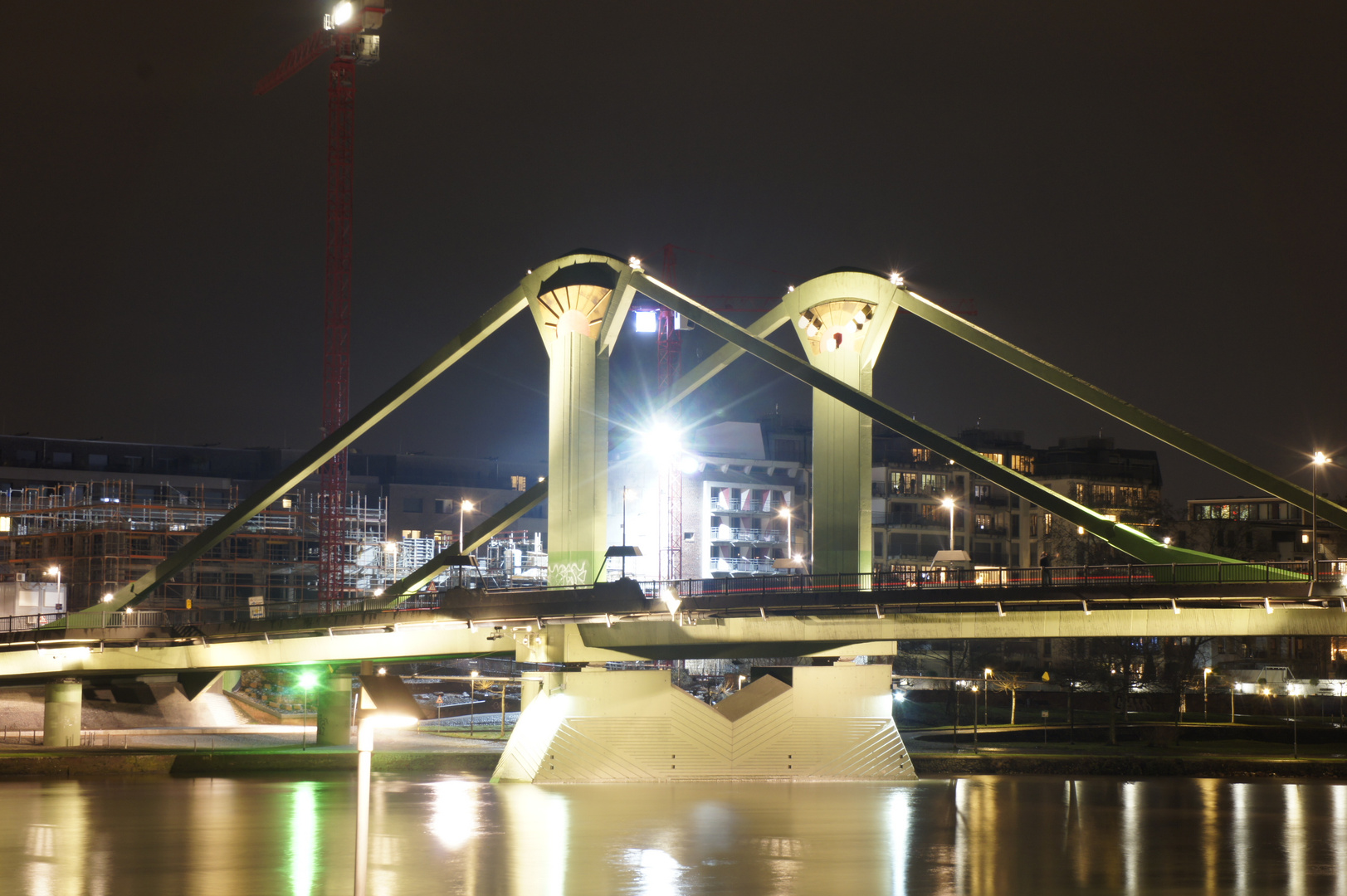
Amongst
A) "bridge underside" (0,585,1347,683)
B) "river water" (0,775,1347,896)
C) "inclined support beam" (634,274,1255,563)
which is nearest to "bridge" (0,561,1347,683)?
"bridge underside" (0,585,1347,683)

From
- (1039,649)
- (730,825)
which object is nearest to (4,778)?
(730,825)

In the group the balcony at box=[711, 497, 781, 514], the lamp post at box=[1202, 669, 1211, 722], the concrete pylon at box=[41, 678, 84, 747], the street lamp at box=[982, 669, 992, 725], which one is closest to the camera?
the concrete pylon at box=[41, 678, 84, 747]

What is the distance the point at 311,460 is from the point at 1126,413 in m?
34.0

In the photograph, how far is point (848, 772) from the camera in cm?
5225

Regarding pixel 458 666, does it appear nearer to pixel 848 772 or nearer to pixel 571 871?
pixel 848 772

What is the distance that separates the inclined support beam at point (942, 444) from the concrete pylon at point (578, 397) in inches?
74.4

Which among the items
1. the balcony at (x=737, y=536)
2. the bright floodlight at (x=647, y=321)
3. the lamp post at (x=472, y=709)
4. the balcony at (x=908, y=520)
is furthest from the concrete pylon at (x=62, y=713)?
the bright floodlight at (x=647, y=321)

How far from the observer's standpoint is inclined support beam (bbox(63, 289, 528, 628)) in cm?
6281

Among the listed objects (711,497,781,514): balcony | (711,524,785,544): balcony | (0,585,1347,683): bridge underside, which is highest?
(711,497,781,514): balcony

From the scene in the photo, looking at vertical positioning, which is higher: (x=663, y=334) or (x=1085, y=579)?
(x=663, y=334)

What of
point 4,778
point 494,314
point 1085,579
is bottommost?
point 4,778

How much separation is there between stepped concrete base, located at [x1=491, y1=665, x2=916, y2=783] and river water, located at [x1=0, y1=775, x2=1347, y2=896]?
1.46 metres

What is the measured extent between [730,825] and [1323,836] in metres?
15.7

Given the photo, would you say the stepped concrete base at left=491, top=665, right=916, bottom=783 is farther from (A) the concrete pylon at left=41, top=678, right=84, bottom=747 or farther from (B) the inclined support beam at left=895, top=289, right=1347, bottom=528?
(A) the concrete pylon at left=41, top=678, right=84, bottom=747
